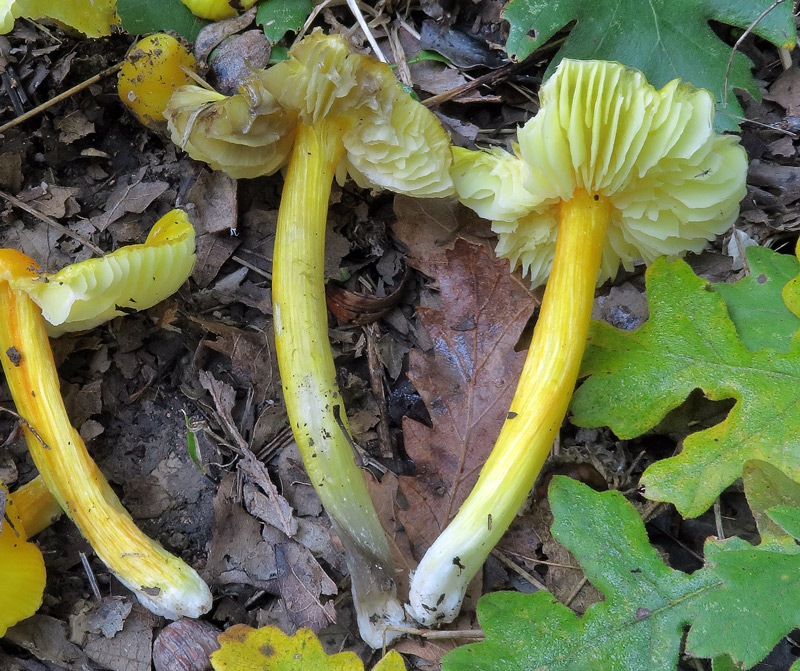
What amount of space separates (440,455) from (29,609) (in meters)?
1.55

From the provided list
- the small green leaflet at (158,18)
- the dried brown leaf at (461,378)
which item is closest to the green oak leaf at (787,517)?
the dried brown leaf at (461,378)

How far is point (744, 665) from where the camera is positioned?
72.3 inches

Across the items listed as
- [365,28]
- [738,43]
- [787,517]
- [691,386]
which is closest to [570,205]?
[691,386]

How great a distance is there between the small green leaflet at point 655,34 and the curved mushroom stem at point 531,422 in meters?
0.71

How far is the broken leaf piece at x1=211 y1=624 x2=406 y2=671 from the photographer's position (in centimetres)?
220

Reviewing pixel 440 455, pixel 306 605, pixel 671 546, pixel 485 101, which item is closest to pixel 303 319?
pixel 440 455

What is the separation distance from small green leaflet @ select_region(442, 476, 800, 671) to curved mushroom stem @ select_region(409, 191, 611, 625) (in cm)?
17

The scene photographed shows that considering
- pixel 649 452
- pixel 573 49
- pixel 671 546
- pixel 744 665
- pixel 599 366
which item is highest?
pixel 573 49

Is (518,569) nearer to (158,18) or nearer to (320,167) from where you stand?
(320,167)

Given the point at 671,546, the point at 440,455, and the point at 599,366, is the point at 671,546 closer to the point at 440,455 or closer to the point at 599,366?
the point at 599,366

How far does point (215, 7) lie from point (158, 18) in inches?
10.1

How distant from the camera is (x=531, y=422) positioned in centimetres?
238

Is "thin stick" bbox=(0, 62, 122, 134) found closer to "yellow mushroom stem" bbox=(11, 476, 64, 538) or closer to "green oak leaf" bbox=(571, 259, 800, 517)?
"yellow mushroom stem" bbox=(11, 476, 64, 538)

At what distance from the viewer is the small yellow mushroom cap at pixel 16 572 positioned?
7.47ft
